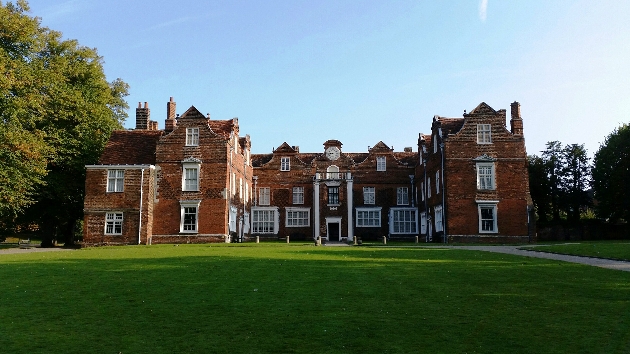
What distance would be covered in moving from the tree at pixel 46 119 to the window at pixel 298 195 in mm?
17897

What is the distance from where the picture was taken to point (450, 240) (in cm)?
3828

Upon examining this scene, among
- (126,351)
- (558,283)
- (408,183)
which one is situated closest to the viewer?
(126,351)

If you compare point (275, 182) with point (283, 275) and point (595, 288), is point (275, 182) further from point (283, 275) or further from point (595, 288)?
point (595, 288)

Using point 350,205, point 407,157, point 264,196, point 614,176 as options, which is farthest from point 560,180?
point 264,196

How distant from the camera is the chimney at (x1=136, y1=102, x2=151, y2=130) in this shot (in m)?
46.1

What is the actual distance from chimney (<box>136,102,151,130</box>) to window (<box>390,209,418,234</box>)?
24.7 metres

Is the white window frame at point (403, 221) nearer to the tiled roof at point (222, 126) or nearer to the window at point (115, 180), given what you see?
the tiled roof at point (222, 126)

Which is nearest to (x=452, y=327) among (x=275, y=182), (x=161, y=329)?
(x=161, y=329)

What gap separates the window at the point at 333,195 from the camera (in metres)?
50.1

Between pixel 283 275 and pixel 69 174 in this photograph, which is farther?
pixel 69 174

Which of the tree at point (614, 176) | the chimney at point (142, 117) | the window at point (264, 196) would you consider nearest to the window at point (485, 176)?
the tree at point (614, 176)

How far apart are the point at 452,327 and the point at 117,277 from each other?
9115 millimetres

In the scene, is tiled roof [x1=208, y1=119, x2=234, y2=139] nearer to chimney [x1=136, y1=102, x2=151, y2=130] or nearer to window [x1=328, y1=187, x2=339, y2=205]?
chimney [x1=136, y1=102, x2=151, y2=130]

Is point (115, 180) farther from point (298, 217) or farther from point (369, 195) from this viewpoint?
point (369, 195)
